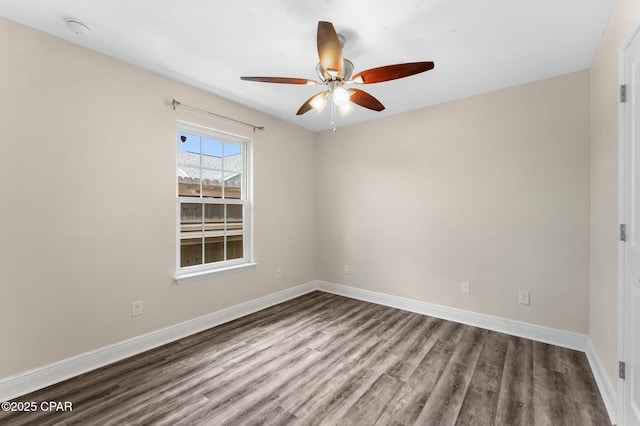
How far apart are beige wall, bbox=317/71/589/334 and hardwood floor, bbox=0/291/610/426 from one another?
555 millimetres

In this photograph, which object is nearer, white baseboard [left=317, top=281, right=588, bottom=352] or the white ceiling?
the white ceiling

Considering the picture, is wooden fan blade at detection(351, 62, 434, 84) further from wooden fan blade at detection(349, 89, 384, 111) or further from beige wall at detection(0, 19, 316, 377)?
beige wall at detection(0, 19, 316, 377)

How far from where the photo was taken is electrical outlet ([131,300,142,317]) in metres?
2.46

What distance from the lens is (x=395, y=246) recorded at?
12.1ft

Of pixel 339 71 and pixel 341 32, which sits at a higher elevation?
pixel 341 32

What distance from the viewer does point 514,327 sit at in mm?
2840

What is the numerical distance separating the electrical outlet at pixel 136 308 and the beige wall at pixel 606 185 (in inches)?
142

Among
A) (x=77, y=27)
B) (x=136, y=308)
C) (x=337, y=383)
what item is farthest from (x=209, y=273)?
(x=77, y=27)

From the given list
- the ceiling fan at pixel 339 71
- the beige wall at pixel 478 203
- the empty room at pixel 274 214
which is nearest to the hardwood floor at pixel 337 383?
the empty room at pixel 274 214

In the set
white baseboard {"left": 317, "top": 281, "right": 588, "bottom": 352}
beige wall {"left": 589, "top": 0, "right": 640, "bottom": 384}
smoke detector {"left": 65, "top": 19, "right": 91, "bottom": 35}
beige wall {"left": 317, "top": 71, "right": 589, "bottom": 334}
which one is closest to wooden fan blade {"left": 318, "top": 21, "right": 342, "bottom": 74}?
beige wall {"left": 589, "top": 0, "right": 640, "bottom": 384}

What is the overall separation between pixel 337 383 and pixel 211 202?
2.29 meters

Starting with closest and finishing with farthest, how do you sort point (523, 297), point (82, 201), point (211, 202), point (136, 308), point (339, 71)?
point (339, 71) < point (82, 201) < point (136, 308) < point (523, 297) < point (211, 202)

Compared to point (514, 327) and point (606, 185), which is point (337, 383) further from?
point (606, 185)

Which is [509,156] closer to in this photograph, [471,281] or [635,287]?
[471,281]
